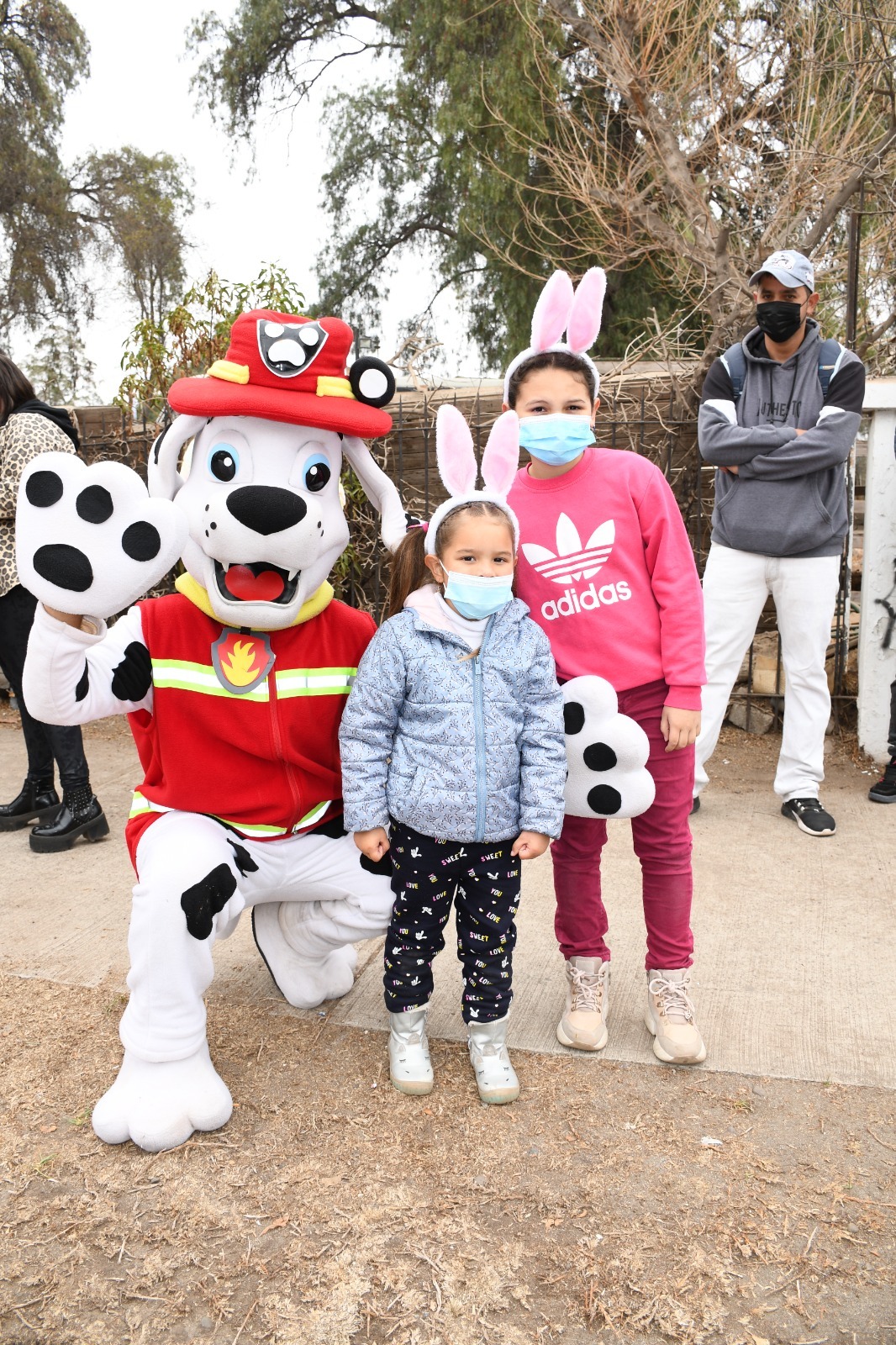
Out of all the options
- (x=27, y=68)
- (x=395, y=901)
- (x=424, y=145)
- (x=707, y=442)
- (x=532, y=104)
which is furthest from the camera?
(x=27, y=68)

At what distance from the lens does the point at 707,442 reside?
13.0 ft

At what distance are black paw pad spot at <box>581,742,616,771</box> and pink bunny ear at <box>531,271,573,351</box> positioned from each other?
0.94 m

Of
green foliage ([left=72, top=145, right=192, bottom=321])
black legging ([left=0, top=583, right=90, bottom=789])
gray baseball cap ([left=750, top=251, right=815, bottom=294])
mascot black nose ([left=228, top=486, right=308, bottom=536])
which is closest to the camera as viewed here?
mascot black nose ([left=228, top=486, right=308, bottom=536])

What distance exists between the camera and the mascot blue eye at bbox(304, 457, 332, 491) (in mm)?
2477

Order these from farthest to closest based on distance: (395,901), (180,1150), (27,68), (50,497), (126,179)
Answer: (126,179) < (27,68) < (395,901) < (180,1150) < (50,497)

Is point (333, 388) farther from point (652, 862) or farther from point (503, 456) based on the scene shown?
point (652, 862)

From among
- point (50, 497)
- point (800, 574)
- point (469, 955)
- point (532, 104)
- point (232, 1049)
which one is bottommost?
point (232, 1049)

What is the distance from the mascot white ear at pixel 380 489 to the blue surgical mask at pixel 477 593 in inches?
12.6

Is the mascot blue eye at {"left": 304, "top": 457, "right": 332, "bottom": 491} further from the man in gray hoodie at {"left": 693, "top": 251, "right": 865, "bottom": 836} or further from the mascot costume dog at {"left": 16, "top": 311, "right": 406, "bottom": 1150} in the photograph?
the man in gray hoodie at {"left": 693, "top": 251, "right": 865, "bottom": 836}

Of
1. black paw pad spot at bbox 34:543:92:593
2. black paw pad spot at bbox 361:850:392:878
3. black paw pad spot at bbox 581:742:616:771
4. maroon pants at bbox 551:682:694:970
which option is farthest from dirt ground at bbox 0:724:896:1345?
black paw pad spot at bbox 34:543:92:593

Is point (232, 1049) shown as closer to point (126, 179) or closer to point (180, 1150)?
point (180, 1150)

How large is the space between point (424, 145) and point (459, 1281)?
1360 cm

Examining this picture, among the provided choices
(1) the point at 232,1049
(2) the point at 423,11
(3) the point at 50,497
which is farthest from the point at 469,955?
(2) the point at 423,11

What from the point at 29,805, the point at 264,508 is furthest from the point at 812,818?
the point at 29,805
